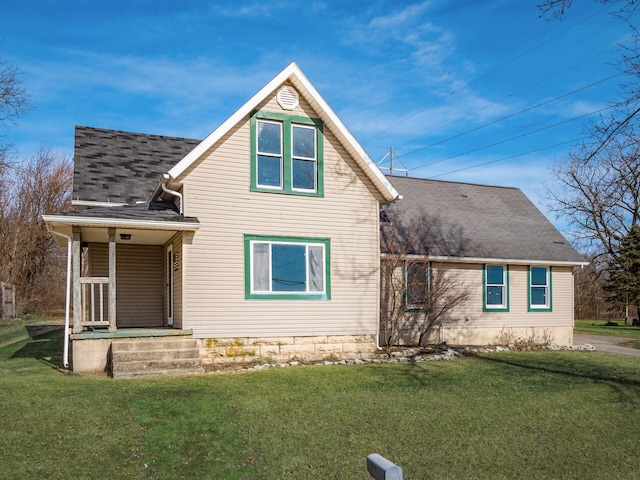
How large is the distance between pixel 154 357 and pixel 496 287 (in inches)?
445

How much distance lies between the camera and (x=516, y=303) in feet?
58.4

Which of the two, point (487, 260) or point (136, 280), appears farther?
point (487, 260)

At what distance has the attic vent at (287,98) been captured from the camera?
522 inches

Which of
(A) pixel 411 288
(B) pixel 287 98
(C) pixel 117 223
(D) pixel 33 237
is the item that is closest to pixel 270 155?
(B) pixel 287 98

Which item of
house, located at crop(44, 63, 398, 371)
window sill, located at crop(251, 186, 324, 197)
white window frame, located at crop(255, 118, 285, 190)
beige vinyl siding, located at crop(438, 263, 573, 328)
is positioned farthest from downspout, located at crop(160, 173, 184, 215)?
beige vinyl siding, located at crop(438, 263, 573, 328)

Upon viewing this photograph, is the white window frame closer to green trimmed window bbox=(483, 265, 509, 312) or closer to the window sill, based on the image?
the window sill

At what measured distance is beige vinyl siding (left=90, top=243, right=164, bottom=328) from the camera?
14367 mm

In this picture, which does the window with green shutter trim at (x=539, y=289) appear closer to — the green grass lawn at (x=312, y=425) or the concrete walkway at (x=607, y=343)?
the concrete walkway at (x=607, y=343)

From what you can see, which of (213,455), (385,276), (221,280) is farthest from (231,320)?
(213,455)

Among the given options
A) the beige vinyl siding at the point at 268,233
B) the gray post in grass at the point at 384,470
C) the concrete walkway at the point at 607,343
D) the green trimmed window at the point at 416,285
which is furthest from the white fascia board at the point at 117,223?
the concrete walkway at the point at 607,343

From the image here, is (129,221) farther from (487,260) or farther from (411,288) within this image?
(487,260)

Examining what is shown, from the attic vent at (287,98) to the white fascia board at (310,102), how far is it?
0.19 metres

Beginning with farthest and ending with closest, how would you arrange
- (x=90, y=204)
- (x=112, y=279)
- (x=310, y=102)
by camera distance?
(x=90, y=204)
(x=310, y=102)
(x=112, y=279)

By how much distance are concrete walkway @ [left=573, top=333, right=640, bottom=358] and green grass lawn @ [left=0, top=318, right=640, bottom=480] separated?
6.54 metres
